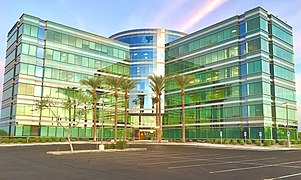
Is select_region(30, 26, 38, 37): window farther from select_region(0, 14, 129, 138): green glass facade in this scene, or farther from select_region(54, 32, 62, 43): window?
select_region(54, 32, 62, 43): window

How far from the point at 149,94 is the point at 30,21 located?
31740 millimetres

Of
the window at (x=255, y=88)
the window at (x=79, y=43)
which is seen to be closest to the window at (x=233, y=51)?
the window at (x=255, y=88)

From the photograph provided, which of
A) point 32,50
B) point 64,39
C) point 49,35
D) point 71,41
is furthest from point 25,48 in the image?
point 71,41

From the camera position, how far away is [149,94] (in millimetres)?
73562

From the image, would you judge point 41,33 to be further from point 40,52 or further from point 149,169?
point 149,169

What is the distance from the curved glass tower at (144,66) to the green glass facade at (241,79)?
8563mm

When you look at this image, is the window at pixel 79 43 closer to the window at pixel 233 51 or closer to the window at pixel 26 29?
the window at pixel 26 29

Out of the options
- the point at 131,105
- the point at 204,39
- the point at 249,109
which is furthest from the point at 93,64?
the point at 249,109

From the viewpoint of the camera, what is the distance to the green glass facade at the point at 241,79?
53500 mm

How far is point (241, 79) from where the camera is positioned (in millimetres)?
56781

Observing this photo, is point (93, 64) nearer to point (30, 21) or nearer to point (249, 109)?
point (30, 21)

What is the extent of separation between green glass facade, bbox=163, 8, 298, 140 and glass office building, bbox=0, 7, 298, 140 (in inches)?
7.4

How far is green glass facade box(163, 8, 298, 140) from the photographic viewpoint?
53500 millimetres

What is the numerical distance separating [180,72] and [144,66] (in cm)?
999
